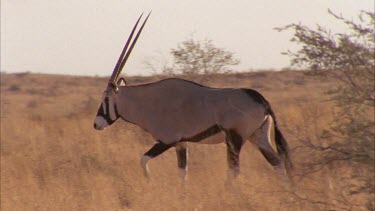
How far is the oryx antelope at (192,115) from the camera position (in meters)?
→ 8.78

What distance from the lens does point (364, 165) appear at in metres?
6.75

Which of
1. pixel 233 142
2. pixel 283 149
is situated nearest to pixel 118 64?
pixel 233 142

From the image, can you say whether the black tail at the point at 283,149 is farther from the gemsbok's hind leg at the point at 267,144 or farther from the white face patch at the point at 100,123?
the white face patch at the point at 100,123

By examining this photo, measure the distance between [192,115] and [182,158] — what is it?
56 centimetres

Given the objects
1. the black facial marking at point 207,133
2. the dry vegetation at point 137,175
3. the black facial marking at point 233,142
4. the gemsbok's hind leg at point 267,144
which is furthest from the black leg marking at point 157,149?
the gemsbok's hind leg at point 267,144

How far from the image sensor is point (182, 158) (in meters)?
9.34

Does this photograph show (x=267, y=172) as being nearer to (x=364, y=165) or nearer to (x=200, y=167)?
(x=200, y=167)

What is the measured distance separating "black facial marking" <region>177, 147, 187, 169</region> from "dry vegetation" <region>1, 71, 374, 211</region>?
0.64ft

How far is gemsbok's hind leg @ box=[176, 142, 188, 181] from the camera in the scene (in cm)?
916

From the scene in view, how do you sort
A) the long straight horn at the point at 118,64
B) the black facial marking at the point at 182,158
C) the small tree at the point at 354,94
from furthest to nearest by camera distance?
the long straight horn at the point at 118,64 < the black facial marking at the point at 182,158 < the small tree at the point at 354,94

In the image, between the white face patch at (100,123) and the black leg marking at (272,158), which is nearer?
the black leg marking at (272,158)

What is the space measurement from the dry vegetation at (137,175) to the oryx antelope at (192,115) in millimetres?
283

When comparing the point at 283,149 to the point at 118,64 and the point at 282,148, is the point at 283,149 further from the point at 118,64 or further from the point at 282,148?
the point at 118,64

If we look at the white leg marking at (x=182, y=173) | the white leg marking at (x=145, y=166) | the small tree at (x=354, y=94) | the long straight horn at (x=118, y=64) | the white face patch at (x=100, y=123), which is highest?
the small tree at (x=354, y=94)
